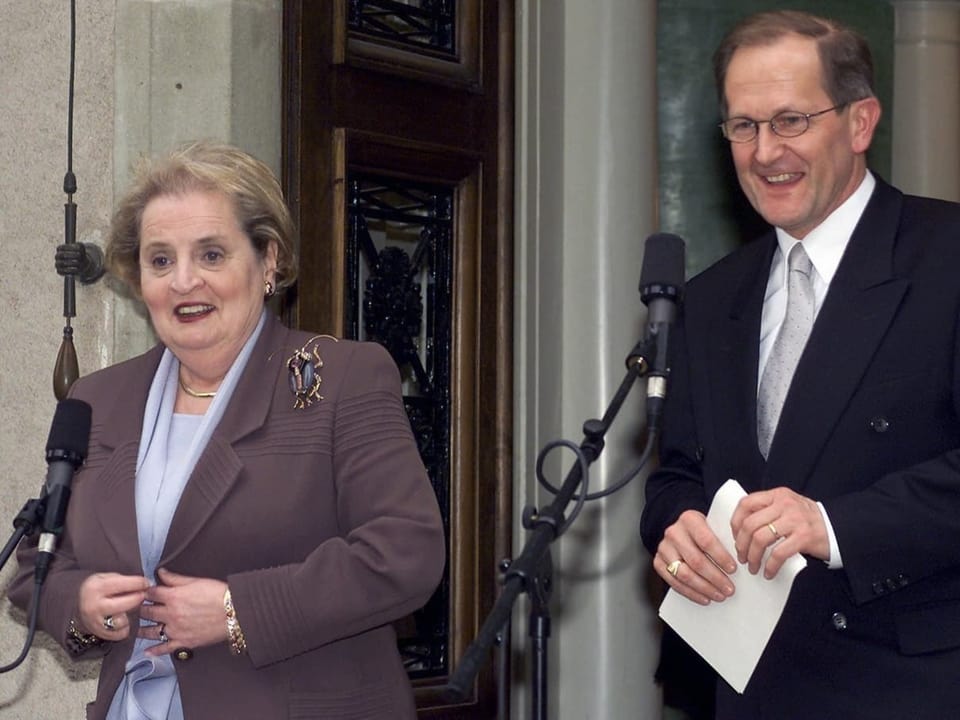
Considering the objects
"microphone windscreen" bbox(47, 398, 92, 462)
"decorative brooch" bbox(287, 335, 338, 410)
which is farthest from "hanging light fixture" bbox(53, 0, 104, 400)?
"decorative brooch" bbox(287, 335, 338, 410)

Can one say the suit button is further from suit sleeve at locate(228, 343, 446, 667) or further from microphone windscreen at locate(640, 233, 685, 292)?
suit sleeve at locate(228, 343, 446, 667)

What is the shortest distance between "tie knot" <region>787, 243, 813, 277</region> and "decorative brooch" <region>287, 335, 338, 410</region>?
3.10 ft

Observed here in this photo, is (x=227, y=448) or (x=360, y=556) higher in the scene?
(x=227, y=448)

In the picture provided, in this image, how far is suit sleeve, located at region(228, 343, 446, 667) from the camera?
2816 mm

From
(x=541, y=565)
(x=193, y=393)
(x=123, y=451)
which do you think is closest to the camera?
(x=541, y=565)

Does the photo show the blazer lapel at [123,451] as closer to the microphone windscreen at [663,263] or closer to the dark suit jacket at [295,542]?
the dark suit jacket at [295,542]

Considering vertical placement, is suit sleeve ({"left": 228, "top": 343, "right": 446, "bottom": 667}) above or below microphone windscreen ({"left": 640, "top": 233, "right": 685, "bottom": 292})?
below

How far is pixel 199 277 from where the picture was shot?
3141mm

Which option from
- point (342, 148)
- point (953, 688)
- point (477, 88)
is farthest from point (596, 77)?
point (953, 688)

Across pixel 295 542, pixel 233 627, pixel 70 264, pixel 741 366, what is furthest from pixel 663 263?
pixel 70 264

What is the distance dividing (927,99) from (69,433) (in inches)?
195

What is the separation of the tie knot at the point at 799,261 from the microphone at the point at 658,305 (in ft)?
1.06

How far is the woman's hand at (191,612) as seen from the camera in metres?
2.81

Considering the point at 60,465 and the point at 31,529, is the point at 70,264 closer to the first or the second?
the point at 60,465
